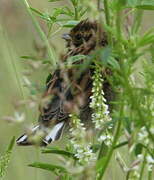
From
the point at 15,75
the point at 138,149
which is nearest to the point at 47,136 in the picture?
the point at 138,149

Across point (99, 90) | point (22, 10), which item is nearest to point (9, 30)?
point (22, 10)

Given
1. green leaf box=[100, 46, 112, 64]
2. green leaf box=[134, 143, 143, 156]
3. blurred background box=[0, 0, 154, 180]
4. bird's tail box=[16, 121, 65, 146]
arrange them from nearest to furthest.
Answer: green leaf box=[100, 46, 112, 64] → green leaf box=[134, 143, 143, 156] → bird's tail box=[16, 121, 65, 146] → blurred background box=[0, 0, 154, 180]

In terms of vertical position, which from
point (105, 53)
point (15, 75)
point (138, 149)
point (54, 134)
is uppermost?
point (105, 53)

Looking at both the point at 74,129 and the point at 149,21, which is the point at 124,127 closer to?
the point at 74,129

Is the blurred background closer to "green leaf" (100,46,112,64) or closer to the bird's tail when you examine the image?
the bird's tail

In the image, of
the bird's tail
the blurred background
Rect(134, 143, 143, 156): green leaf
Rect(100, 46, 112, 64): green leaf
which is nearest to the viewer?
Rect(100, 46, 112, 64): green leaf

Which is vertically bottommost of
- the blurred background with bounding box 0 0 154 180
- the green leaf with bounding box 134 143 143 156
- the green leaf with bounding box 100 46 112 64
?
the blurred background with bounding box 0 0 154 180

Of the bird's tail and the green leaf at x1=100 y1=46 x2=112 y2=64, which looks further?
the bird's tail

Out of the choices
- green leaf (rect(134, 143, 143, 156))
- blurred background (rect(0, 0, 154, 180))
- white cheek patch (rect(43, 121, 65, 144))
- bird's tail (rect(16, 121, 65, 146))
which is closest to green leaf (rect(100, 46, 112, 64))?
green leaf (rect(134, 143, 143, 156))

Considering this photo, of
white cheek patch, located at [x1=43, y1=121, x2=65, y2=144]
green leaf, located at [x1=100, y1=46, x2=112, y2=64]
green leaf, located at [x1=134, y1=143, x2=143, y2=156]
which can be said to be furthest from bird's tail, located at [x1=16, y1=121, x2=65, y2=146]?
green leaf, located at [x1=100, y1=46, x2=112, y2=64]

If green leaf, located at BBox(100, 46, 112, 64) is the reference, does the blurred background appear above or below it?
below

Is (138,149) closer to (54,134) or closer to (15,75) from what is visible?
(54,134)
